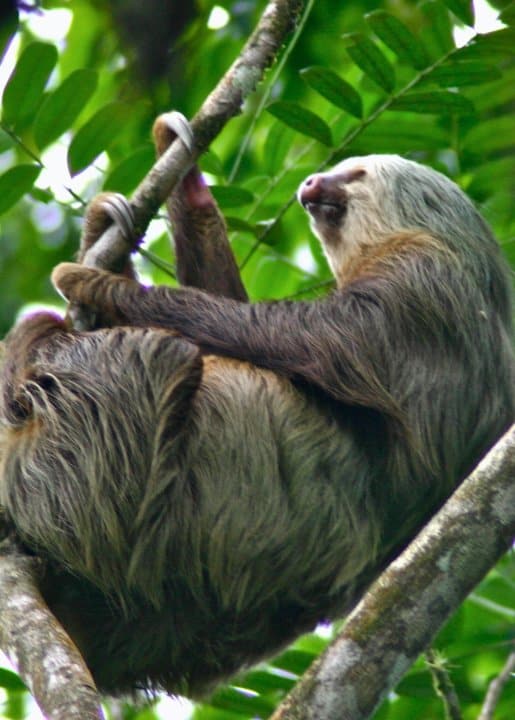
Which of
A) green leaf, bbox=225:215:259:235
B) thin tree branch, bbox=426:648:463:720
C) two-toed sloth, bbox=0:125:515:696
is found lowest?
thin tree branch, bbox=426:648:463:720

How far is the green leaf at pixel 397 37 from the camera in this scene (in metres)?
6.66

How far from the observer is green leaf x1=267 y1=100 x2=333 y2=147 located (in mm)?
6953

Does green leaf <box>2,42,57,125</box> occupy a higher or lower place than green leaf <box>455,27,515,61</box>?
lower

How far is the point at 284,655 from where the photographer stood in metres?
6.66

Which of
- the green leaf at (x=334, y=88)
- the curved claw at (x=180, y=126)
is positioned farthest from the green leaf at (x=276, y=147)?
the curved claw at (x=180, y=126)

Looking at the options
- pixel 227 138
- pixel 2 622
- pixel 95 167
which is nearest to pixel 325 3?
pixel 227 138

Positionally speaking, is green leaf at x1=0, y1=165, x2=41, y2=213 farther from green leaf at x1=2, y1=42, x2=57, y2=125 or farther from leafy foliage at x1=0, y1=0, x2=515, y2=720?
green leaf at x1=2, y1=42, x2=57, y2=125

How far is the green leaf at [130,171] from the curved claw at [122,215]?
2.87 feet

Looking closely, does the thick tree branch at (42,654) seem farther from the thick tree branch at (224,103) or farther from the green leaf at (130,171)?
the green leaf at (130,171)

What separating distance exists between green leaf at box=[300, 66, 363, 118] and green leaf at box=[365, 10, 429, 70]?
0.37 m

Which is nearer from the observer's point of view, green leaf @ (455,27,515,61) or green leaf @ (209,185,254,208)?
green leaf @ (455,27,515,61)

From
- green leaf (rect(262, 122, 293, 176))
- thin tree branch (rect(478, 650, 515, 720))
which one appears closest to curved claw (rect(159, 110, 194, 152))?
green leaf (rect(262, 122, 293, 176))

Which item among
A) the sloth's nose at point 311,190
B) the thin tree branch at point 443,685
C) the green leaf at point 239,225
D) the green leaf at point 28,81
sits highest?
the green leaf at point 28,81

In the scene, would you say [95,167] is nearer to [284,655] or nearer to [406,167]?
[406,167]
